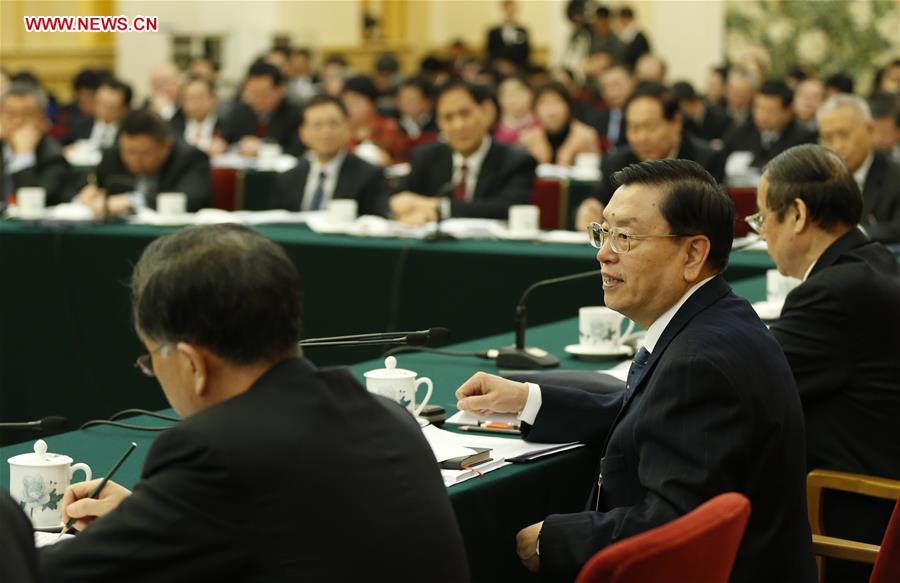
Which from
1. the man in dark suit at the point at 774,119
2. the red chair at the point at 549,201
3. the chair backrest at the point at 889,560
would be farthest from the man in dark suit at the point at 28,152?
the chair backrest at the point at 889,560

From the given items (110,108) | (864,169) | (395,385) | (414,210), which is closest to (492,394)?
(395,385)

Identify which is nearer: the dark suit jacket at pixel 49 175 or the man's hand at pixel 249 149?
the dark suit jacket at pixel 49 175

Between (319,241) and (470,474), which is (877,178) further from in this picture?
(470,474)

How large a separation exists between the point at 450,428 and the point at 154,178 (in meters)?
4.10

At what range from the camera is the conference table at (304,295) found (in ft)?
15.2

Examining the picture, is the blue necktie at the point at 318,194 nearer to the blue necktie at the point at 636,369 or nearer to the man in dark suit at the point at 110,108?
the man in dark suit at the point at 110,108

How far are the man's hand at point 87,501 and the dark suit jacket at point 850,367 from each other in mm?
1419

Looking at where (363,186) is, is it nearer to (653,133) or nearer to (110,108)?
(653,133)

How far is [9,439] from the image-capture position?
14.3ft

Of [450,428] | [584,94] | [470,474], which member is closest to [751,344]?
[470,474]

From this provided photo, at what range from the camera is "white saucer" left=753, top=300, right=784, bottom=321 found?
11.9ft

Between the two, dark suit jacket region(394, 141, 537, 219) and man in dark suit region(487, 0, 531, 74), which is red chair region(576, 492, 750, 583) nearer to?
dark suit jacket region(394, 141, 537, 219)

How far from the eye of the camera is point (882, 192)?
5.54m

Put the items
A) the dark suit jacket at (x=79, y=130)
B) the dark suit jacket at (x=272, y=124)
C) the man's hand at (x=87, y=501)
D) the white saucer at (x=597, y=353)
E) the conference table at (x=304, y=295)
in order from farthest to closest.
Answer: the dark suit jacket at (x=79, y=130) < the dark suit jacket at (x=272, y=124) < the conference table at (x=304, y=295) < the white saucer at (x=597, y=353) < the man's hand at (x=87, y=501)
